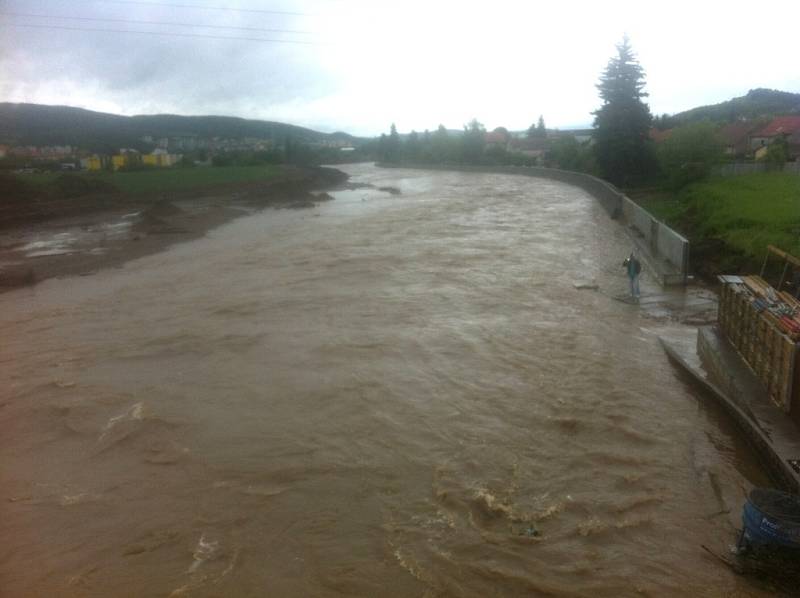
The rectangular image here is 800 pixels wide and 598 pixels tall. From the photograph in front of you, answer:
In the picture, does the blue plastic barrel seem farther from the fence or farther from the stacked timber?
the fence

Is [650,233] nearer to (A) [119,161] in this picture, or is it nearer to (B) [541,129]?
(A) [119,161]

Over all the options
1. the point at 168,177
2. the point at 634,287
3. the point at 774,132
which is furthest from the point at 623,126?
the point at 168,177

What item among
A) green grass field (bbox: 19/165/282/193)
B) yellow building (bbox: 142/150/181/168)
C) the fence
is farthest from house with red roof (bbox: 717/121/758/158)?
yellow building (bbox: 142/150/181/168)

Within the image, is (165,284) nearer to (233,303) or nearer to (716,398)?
(233,303)

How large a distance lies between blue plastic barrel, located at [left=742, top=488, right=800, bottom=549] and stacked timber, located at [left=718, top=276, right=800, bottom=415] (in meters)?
3.30

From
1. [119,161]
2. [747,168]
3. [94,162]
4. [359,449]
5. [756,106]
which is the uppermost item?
[756,106]

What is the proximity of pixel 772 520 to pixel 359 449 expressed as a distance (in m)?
5.17

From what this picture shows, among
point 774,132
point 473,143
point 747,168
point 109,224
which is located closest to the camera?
point 109,224

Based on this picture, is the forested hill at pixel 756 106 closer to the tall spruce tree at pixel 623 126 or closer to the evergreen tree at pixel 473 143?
the evergreen tree at pixel 473 143

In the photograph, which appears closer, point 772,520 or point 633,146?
point 772,520

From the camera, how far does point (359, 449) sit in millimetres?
9516

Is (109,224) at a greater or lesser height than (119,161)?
lesser

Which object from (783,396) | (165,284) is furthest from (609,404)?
(165,284)

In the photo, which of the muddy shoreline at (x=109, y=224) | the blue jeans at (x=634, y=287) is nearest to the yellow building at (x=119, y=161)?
the muddy shoreline at (x=109, y=224)
